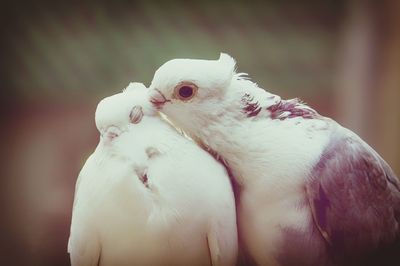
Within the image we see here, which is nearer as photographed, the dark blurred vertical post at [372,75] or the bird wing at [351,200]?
the bird wing at [351,200]

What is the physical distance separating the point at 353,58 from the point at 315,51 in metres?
0.09

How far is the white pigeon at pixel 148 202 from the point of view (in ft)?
2.10

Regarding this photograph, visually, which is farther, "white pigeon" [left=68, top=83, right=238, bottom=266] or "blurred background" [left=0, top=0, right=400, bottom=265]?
"blurred background" [left=0, top=0, right=400, bottom=265]

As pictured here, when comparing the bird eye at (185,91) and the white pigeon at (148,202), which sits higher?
the bird eye at (185,91)

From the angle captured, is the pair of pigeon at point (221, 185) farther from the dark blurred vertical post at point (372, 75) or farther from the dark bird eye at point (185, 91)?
the dark blurred vertical post at point (372, 75)

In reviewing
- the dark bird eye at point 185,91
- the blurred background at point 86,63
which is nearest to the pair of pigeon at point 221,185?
the dark bird eye at point 185,91

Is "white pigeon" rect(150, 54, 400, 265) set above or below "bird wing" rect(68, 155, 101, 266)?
above

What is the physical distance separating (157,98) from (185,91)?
0.14ft

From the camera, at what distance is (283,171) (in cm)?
67

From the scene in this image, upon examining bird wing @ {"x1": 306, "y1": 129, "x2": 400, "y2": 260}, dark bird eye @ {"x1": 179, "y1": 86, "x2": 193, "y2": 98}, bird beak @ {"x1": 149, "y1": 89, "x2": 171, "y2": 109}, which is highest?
dark bird eye @ {"x1": 179, "y1": 86, "x2": 193, "y2": 98}

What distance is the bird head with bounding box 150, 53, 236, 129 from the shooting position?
66 centimetres

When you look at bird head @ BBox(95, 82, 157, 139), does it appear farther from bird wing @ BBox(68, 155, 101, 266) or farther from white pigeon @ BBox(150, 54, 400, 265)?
bird wing @ BBox(68, 155, 101, 266)

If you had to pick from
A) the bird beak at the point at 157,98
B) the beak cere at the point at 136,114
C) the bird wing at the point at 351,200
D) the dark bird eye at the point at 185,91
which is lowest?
the bird wing at the point at 351,200

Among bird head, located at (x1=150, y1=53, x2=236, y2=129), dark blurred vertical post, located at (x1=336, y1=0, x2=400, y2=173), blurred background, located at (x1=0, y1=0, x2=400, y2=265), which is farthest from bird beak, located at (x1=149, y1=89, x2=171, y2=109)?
dark blurred vertical post, located at (x1=336, y1=0, x2=400, y2=173)
